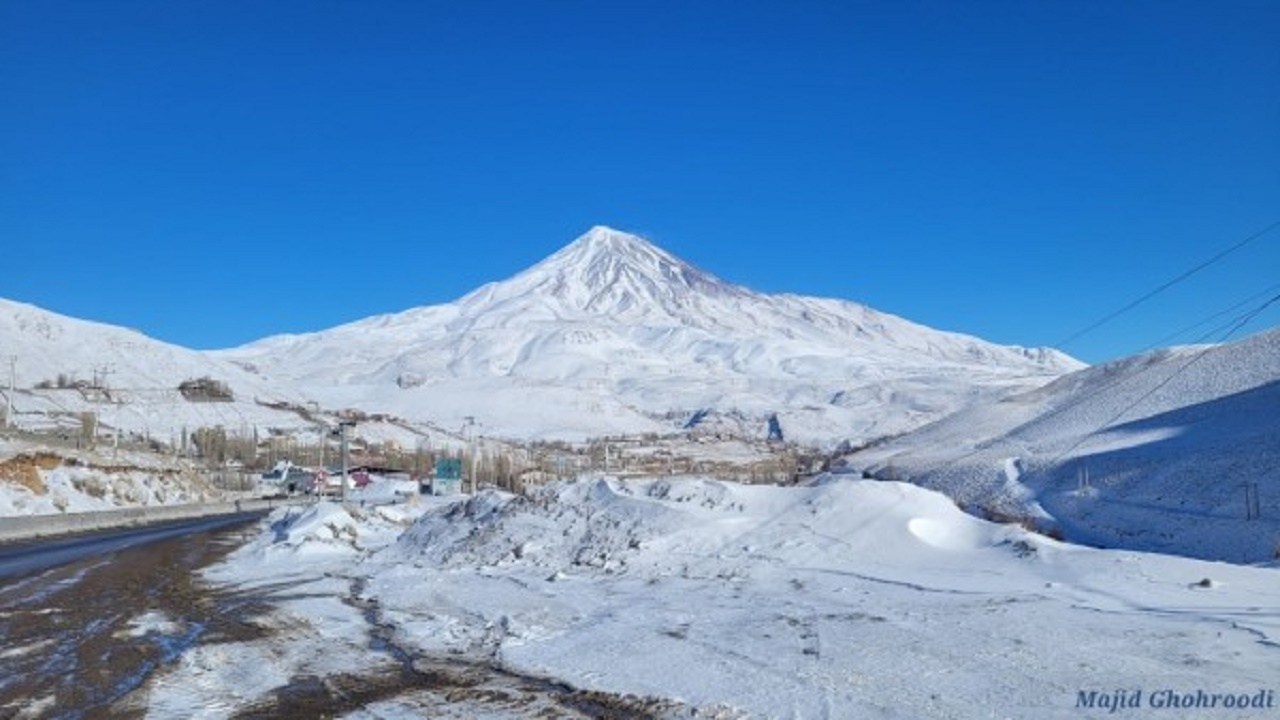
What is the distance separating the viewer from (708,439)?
Result: 642 ft

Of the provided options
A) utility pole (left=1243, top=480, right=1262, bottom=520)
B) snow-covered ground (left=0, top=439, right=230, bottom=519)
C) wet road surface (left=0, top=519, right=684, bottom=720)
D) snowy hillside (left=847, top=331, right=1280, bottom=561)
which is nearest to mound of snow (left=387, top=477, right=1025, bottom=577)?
A: wet road surface (left=0, top=519, right=684, bottom=720)

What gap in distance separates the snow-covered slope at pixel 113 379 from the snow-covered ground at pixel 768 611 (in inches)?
3718

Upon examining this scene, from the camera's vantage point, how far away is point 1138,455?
151 ft

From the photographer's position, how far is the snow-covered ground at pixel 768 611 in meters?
9.87

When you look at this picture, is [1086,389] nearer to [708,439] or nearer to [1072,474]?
[1072,474]

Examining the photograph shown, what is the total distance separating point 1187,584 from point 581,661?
883 cm

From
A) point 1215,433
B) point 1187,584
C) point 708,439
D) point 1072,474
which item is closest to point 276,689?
point 1187,584

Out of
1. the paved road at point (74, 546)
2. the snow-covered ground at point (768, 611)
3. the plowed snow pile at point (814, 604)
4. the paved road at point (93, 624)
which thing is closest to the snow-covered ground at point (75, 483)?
the paved road at point (74, 546)

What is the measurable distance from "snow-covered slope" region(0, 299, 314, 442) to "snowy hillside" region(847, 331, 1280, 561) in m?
86.5

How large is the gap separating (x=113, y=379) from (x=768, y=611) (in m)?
162

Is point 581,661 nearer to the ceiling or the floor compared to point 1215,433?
nearer to the floor

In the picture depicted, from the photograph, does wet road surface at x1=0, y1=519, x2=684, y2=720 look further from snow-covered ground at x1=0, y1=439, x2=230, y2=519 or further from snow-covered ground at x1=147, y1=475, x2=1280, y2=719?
snow-covered ground at x1=0, y1=439, x2=230, y2=519

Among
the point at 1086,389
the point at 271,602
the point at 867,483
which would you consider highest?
the point at 1086,389

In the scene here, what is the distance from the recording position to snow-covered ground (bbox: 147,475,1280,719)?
9.87m
